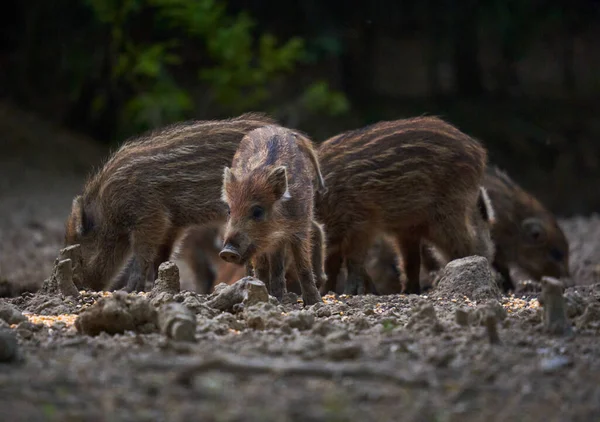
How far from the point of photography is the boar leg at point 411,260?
731 cm

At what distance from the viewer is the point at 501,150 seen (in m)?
13.5

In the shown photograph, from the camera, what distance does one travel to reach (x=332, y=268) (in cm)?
702

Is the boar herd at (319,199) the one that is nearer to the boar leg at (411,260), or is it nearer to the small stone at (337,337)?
the boar leg at (411,260)

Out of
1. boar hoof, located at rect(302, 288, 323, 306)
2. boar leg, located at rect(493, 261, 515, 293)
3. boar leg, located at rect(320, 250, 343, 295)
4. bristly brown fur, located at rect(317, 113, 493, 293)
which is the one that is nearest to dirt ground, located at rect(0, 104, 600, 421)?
boar hoof, located at rect(302, 288, 323, 306)

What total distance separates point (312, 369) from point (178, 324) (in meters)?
0.76

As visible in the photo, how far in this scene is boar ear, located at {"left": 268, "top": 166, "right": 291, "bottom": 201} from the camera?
17.0 ft

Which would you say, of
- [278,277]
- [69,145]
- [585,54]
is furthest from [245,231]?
[585,54]

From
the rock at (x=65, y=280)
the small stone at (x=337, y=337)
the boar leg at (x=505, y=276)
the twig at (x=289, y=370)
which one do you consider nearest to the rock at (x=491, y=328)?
the small stone at (x=337, y=337)

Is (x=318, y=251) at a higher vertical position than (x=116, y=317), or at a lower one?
lower

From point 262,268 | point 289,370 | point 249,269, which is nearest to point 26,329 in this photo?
point 289,370

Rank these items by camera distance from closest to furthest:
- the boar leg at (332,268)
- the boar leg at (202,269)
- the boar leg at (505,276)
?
the boar leg at (332,268), the boar leg at (505,276), the boar leg at (202,269)

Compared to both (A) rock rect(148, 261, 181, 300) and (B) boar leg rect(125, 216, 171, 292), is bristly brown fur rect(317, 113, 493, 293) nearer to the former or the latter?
(B) boar leg rect(125, 216, 171, 292)

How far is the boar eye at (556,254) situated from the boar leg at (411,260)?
2.06 m

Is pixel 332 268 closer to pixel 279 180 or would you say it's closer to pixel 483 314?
pixel 279 180
